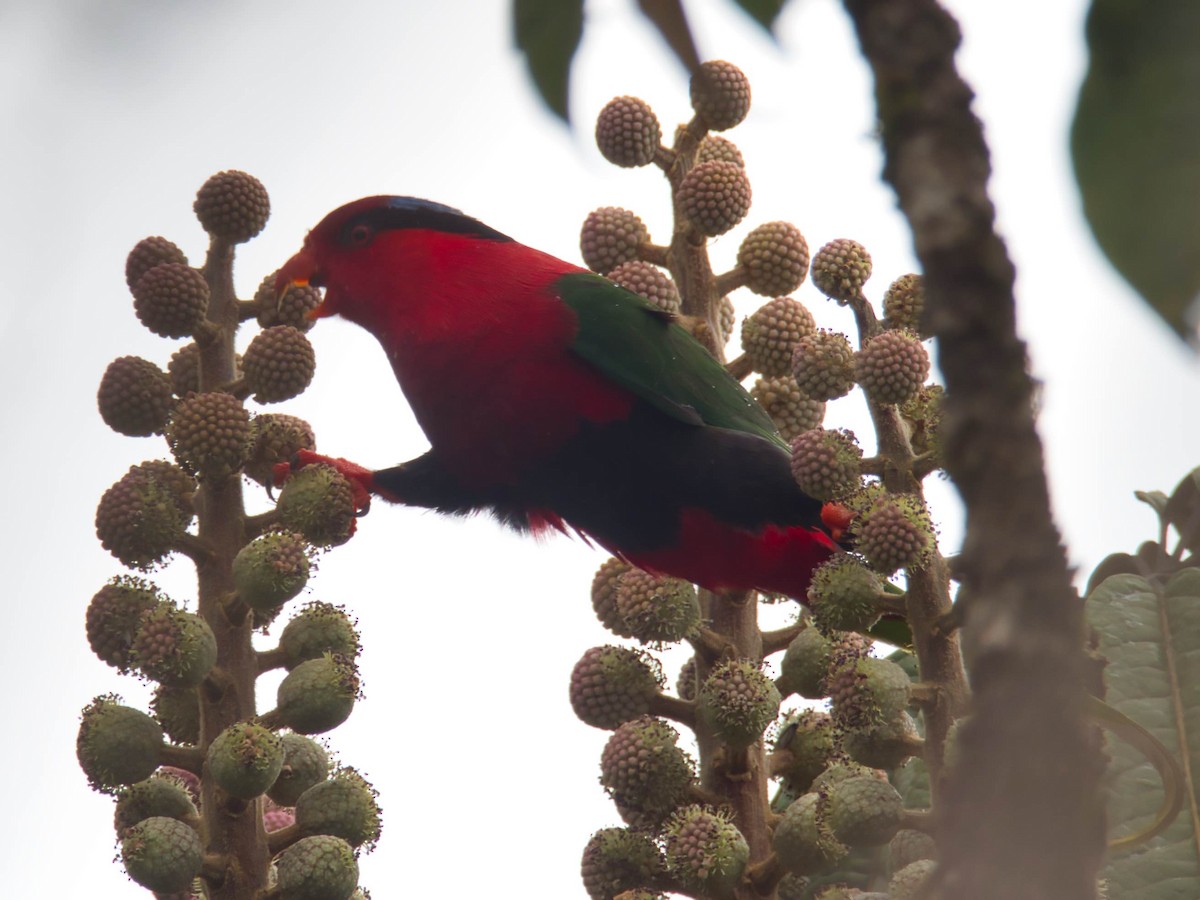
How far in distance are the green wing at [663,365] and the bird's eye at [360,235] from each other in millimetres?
572

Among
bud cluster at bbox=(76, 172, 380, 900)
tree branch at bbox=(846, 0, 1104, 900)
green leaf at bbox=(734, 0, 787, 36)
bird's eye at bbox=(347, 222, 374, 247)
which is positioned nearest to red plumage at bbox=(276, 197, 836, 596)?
bird's eye at bbox=(347, 222, 374, 247)

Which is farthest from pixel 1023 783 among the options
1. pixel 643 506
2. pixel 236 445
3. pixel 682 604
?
pixel 643 506

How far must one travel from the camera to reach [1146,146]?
3.21 feet

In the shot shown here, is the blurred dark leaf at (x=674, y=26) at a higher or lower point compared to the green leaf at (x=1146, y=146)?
higher

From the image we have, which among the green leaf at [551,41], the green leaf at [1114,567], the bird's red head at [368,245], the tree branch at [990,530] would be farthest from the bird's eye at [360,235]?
the tree branch at [990,530]

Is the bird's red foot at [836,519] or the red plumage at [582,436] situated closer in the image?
the bird's red foot at [836,519]

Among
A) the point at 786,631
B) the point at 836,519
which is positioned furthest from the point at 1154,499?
the point at 786,631

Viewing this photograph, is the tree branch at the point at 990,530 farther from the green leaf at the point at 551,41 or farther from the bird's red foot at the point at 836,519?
the bird's red foot at the point at 836,519

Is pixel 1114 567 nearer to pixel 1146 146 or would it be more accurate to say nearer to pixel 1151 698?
pixel 1151 698

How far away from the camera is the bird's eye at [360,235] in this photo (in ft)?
10.6

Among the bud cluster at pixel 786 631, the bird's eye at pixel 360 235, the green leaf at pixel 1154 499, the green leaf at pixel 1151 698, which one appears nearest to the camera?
the bud cluster at pixel 786 631

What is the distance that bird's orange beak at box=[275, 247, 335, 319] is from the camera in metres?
2.85

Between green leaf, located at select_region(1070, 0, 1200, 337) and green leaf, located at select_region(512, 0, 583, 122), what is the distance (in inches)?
16.0

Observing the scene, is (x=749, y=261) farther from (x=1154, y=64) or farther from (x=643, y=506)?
(x=1154, y=64)
